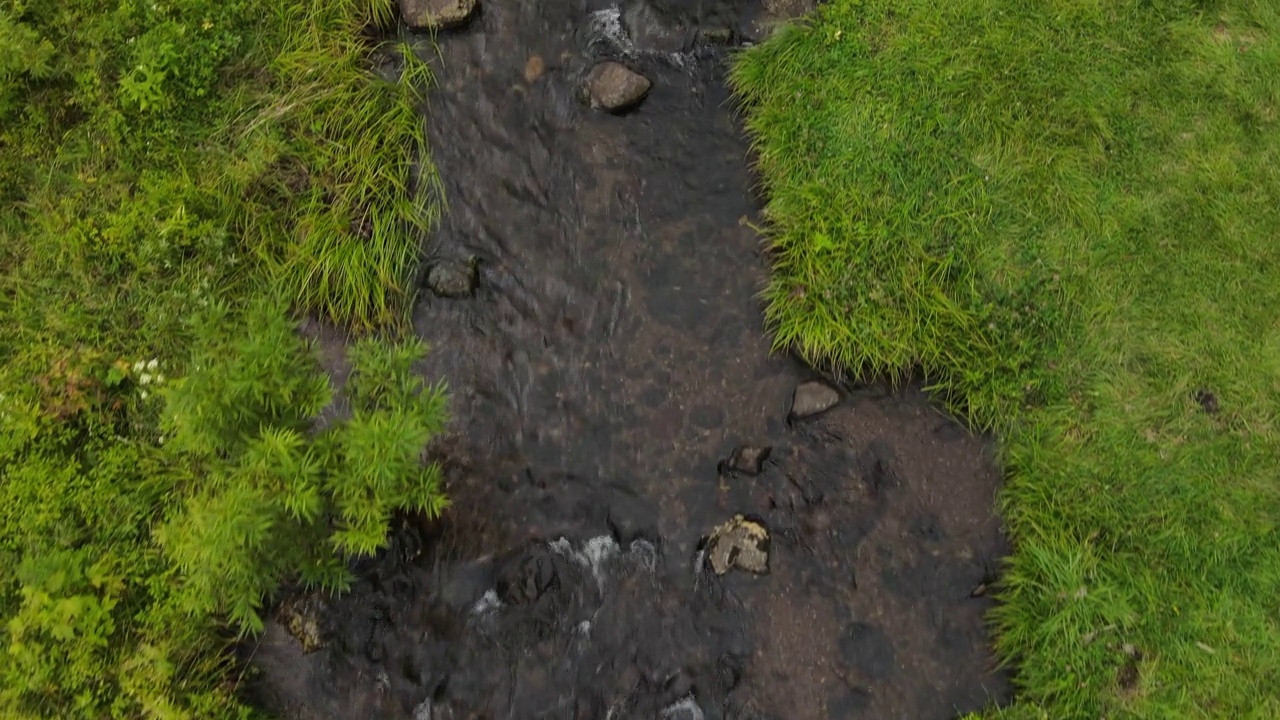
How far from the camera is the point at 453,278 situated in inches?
201

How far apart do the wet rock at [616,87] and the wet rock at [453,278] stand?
4.70 ft

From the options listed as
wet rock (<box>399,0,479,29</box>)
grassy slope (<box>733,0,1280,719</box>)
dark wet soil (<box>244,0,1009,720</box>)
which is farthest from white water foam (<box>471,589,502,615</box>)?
wet rock (<box>399,0,479,29</box>)

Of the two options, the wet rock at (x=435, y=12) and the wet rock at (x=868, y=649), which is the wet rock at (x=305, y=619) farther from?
the wet rock at (x=435, y=12)

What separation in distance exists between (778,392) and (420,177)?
9.16 feet

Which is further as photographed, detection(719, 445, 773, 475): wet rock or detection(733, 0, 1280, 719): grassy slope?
detection(719, 445, 773, 475): wet rock

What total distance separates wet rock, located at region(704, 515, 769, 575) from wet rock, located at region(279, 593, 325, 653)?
2.34 m

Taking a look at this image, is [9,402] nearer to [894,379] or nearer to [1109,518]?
[894,379]

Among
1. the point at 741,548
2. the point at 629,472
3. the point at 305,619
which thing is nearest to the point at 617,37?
the point at 629,472

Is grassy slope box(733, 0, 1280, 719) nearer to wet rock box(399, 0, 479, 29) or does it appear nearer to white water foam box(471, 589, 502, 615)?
wet rock box(399, 0, 479, 29)

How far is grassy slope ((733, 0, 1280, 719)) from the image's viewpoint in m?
4.33

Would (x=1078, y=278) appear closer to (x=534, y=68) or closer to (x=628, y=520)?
(x=628, y=520)

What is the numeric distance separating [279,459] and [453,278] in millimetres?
1783

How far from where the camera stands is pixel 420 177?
5.27 metres

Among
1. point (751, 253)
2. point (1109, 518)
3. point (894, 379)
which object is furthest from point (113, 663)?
point (1109, 518)
